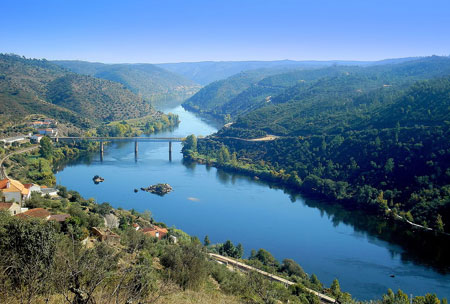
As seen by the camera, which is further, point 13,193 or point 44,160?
point 44,160

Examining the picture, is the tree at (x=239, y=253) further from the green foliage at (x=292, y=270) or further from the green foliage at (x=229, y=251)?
the green foliage at (x=292, y=270)

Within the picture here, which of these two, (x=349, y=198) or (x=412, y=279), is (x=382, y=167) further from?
(x=412, y=279)

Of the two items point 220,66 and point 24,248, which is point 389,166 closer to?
point 24,248

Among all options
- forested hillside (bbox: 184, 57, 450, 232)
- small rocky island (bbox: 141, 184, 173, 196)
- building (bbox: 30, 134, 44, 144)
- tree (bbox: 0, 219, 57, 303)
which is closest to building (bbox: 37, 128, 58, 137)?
building (bbox: 30, 134, 44, 144)

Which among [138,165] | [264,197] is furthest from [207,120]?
[264,197]

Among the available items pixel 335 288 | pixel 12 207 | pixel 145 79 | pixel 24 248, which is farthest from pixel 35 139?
pixel 145 79

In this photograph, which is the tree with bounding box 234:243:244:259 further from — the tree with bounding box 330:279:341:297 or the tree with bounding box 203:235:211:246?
the tree with bounding box 330:279:341:297
